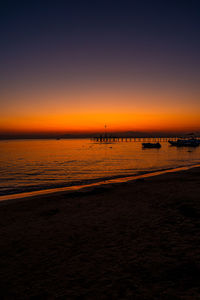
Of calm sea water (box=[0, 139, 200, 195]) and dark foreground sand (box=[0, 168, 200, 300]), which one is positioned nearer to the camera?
dark foreground sand (box=[0, 168, 200, 300])

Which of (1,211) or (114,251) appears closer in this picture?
(114,251)

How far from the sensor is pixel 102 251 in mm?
5453

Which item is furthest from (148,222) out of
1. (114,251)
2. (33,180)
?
(33,180)

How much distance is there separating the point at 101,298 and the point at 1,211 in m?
7.64

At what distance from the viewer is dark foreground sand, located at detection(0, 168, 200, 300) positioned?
3967 millimetres

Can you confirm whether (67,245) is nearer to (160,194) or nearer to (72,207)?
(72,207)

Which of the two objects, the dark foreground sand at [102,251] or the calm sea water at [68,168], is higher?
the dark foreground sand at [102,251]

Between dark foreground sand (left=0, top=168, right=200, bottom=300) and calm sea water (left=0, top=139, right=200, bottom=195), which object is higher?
dark foreground sand (left=0, top=168, right=200, bottom=300)

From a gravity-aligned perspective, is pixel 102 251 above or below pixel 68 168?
above

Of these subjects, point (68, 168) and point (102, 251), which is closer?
point (102, 251)

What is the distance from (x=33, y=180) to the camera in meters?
19.5

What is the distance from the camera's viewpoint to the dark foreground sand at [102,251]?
13.0 feet

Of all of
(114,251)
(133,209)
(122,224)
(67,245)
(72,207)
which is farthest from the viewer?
(72,207)

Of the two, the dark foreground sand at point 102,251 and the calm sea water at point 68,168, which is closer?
the dark foreground sand at point 102,251
